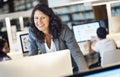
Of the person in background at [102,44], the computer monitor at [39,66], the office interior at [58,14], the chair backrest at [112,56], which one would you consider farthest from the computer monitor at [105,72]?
the office interior at [58,14]

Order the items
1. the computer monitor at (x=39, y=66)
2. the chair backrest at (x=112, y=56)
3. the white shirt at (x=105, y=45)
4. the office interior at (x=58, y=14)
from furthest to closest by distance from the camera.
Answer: the office interior at (x=58, y=14)
the white shirt at (x=105, y=45)
the chair backrest at (x=112, y=56)
the computer monitor at (x=39, y=66)

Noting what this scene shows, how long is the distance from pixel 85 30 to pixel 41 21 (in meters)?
1.00

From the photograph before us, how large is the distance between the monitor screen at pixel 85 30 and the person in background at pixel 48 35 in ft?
2.72

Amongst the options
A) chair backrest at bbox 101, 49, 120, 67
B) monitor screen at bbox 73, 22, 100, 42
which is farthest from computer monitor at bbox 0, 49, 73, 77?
monitor screen at bbox 73, 22, 100, 42

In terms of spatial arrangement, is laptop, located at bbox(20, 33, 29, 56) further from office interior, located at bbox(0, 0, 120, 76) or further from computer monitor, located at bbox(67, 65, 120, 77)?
computer monitor, located at bbox(67, 65, 120, 77)

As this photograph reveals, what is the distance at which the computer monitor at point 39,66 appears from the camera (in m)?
1.24

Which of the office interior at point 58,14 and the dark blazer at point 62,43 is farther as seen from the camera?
the office interior at point 58,14

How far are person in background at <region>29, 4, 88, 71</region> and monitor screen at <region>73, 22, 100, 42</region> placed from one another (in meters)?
0.83

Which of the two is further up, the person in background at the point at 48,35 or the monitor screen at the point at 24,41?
the person in background at the point at 48,35

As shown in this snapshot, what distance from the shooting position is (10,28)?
12.8 feet

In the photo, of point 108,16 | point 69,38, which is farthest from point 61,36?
point 108,16

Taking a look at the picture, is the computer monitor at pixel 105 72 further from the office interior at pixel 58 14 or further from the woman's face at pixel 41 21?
the office interior at pixel 58 14

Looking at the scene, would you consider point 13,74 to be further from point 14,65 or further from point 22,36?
point 22,36

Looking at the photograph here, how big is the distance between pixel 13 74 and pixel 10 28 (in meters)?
2.72
